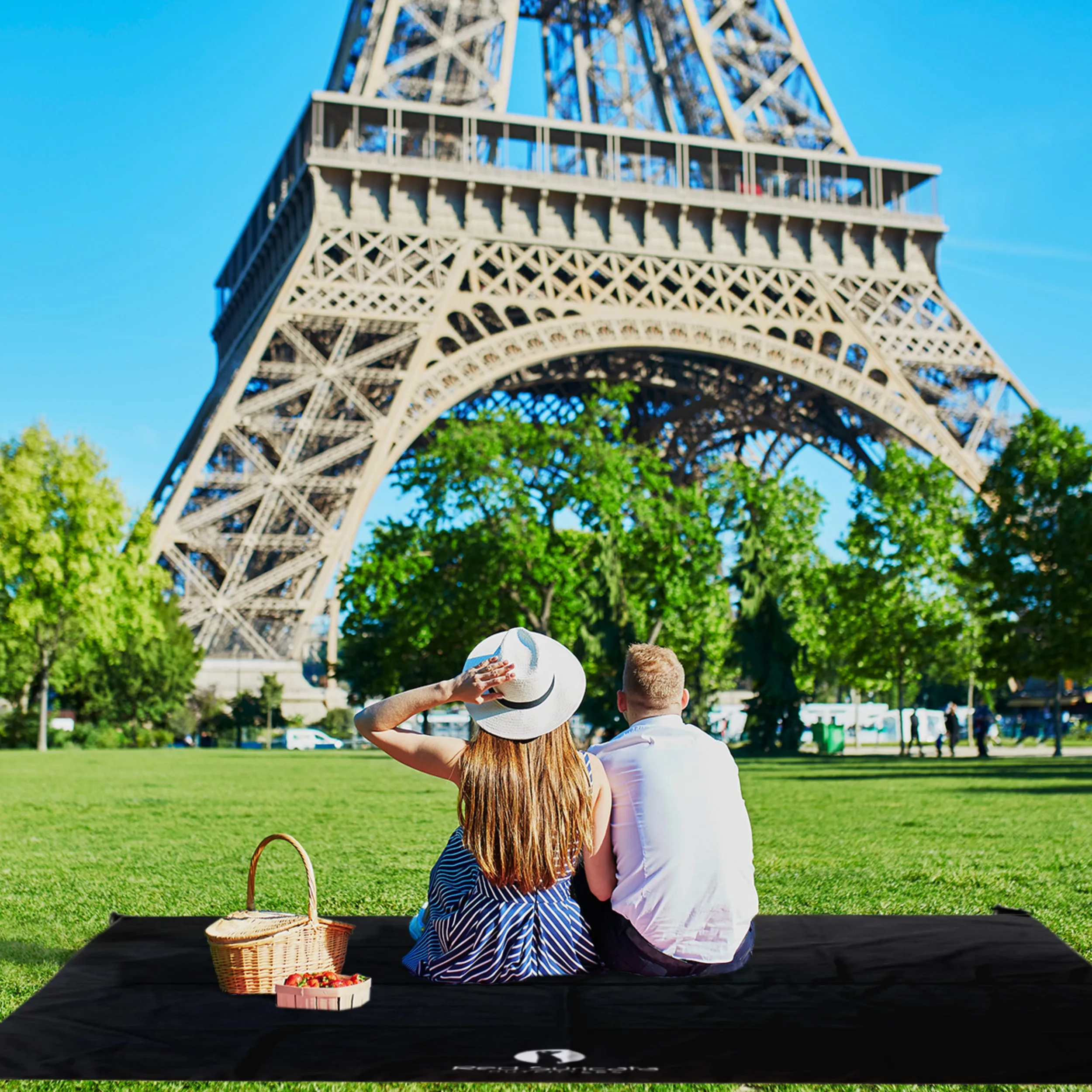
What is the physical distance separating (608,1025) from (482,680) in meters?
1.10

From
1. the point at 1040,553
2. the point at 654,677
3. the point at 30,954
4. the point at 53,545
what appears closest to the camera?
the point at 654,677

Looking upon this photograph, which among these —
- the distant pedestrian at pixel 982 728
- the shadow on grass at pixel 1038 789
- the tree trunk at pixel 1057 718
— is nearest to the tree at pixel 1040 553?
the tree trunk at pixel 1057 718

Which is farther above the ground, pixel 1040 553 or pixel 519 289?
pixel 519 289

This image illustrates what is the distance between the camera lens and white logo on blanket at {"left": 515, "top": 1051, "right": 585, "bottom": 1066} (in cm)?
338

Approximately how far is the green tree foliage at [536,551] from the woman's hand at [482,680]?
23.8 m

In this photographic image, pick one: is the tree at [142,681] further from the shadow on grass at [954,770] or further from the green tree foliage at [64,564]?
the shadow on grass at [954,770]

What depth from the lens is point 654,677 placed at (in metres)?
4.19

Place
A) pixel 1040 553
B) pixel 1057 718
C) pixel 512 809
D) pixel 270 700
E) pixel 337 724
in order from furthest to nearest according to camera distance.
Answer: pixel 337 724 < pixel 270 700 < pixel 1057 718 < pixel 1040 553 < pixel 512 809

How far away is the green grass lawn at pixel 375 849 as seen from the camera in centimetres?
661

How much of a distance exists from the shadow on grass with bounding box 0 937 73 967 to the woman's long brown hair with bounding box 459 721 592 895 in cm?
231

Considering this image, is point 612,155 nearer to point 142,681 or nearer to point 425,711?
point 142,681

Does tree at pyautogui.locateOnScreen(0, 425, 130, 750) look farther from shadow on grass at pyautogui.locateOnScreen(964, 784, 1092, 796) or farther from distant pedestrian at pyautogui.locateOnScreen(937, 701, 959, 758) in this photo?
shadow on grass at pyautogui.locateOnScreen(964, 784, 1092, 796)

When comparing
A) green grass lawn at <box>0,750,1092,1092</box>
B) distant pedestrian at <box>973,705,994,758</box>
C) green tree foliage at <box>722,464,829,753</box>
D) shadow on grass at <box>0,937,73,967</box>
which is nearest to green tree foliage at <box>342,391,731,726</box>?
green tree foliage at <box>722,464,829,753</box>

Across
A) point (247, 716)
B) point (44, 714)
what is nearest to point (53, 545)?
point (44, 714)
